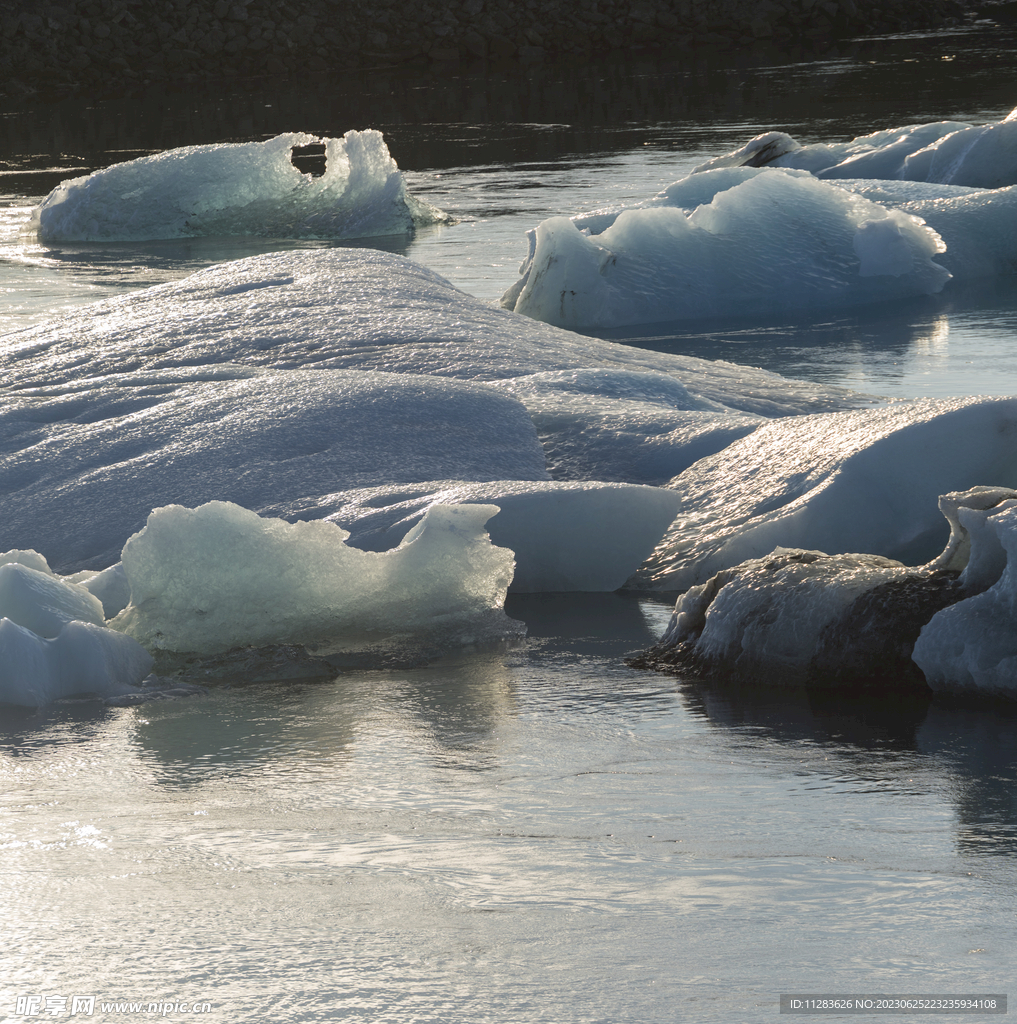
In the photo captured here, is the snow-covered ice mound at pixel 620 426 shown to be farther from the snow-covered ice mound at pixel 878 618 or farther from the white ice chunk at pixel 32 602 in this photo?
the white ice chunk at pixel 32 602

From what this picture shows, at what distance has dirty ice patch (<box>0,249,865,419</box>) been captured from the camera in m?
5.35

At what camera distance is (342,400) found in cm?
454

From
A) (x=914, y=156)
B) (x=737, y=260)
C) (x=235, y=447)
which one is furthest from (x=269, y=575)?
(x=914, y=156)

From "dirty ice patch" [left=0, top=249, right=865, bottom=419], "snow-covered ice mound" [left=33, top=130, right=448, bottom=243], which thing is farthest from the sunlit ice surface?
"snow-covered ice mound" [left=33, top=130, right=448, bottom=243]

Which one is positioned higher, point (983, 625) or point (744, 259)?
point (744, 259)

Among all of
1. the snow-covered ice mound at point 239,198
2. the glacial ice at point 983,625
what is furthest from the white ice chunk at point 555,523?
the snow-covered ice mound at point 239,198

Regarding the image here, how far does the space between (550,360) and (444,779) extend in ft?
10.5

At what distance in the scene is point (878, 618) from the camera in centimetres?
304

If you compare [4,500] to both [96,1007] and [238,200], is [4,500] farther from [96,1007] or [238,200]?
[238,200]

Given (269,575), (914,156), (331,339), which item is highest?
(914,156)

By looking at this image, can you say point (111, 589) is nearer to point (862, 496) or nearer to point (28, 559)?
point (28, 559)

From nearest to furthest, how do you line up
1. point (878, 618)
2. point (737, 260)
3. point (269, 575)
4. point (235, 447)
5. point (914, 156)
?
point (878, 618)
point (269, 575)
point (235, 447)
point (737, 260)
point (914, 156)

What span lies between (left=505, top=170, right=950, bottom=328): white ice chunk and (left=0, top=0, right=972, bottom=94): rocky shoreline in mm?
23078

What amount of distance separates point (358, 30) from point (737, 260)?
25.5 metres
